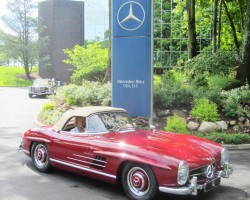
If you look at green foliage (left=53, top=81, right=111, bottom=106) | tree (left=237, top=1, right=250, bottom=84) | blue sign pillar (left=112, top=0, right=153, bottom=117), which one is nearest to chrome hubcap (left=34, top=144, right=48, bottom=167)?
blue sign pillar (left=112, top=0, right=153, bottom=117)

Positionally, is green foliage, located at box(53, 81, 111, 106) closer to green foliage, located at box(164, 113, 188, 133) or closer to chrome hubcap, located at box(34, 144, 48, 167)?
green foliage, located at box(164, 113, 188, 133)

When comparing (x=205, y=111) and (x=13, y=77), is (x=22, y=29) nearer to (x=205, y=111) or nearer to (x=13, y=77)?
(x=13, y=77)

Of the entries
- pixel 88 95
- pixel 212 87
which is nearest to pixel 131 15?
pixel 88 95

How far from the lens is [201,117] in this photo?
39.2ft

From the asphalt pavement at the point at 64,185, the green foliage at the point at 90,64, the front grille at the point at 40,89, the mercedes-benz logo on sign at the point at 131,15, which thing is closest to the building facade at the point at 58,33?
the front grille at the point at 40,89

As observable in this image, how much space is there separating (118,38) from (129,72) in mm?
1117

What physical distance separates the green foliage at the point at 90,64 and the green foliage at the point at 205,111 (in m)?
10.5

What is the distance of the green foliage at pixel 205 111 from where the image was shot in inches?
467

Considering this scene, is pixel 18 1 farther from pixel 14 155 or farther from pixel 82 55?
pixel 14 155

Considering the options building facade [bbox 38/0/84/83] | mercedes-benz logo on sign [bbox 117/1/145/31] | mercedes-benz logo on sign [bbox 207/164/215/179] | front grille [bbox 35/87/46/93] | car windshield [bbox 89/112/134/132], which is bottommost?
mercedes-benz logo on sign [bbox 207/164/215/179]

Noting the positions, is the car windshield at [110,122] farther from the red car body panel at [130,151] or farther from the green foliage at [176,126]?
the green foliage at [176,126]

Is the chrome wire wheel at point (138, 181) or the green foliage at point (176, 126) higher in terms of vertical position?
the green foliage at point (176, 126)

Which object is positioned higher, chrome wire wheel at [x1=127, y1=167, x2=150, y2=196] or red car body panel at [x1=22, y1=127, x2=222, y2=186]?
red car body panel at [x1=22, y1=127, x2=222, y2=186]

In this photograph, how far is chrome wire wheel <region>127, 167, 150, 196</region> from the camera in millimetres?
5676
